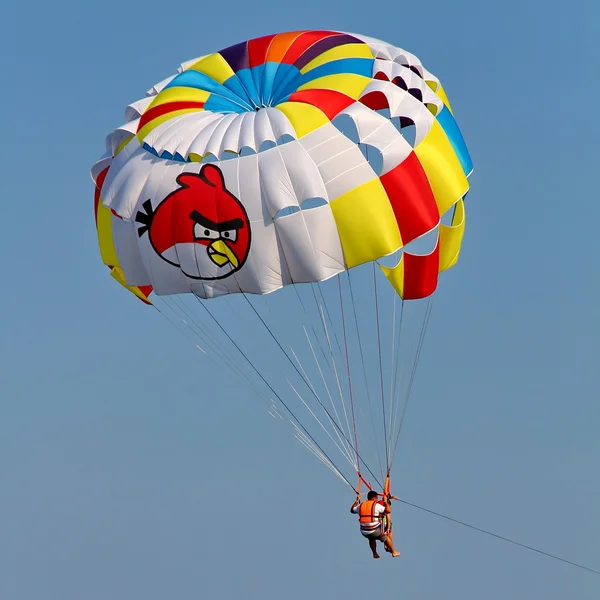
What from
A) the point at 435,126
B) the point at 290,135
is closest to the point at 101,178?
the point at 290,135

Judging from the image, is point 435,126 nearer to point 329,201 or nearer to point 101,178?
→ point 329,201

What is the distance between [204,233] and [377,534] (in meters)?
4.90

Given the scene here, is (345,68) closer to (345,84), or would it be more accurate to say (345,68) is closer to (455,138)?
(345,84)

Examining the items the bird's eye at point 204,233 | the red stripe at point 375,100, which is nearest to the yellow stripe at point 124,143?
the bird's eye at point 204,233

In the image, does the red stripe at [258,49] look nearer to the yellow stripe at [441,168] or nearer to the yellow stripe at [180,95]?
the yellow stripe at [180,95]

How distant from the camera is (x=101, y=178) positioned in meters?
24.7

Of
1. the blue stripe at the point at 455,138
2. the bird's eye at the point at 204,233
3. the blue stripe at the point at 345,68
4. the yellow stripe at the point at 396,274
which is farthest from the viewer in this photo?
the yellow stripe at the point at 396,274

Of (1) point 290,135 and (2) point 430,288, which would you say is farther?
(2) point 430,288

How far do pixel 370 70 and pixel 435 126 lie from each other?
1246mm

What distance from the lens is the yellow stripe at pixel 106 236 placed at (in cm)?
2456

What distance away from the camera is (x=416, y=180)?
22.9m

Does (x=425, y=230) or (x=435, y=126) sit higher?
(x=435, y=126)

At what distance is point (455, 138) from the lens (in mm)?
24078

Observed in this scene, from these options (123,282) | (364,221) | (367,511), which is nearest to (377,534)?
(367,511)
